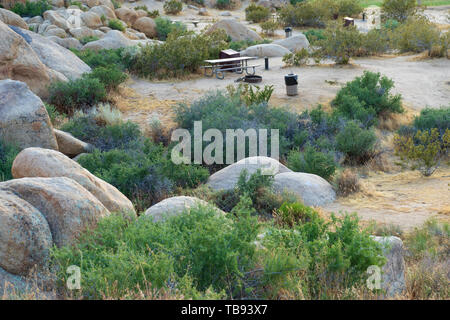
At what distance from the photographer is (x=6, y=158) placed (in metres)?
8.45

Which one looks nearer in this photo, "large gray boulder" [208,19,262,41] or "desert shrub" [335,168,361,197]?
"desert shrub" [335,168,361,197]

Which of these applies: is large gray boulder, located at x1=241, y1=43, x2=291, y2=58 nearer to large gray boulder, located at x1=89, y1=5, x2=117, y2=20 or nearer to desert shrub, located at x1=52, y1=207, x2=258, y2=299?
large gray boulder, located at x1=89, y1=5, x2=117, y2=20

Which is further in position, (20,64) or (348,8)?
(348,8)

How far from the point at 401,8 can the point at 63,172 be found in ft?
85.6

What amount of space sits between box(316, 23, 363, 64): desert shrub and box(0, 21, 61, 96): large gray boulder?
8.65 meters

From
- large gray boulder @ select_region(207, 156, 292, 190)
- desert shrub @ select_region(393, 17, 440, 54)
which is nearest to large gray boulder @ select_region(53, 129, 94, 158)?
large gray boulder @ select_region(207, 156, 292, 190)

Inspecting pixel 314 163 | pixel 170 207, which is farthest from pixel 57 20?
pixel 170 207

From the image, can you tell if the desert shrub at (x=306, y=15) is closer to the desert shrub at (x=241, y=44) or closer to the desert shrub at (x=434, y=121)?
the desert shrub at (x=241, y=44)

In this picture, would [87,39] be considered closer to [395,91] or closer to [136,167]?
[395,91]

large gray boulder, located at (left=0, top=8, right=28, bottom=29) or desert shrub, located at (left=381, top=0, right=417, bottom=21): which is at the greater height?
desert shrub, located at (left=381, top=0, right=417, bottom=21)

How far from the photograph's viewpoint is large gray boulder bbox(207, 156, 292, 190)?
8.27 m

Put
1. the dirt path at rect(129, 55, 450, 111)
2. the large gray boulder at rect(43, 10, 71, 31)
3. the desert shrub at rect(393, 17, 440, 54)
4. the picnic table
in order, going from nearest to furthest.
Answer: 1. the dirt path at rect(129, 55, 450, 111)
2. the picnic table
3. the desert shrub at rect(393, 17, 440, 54)
4. the large gray boulder at rect(43, 10, 71, 31)
